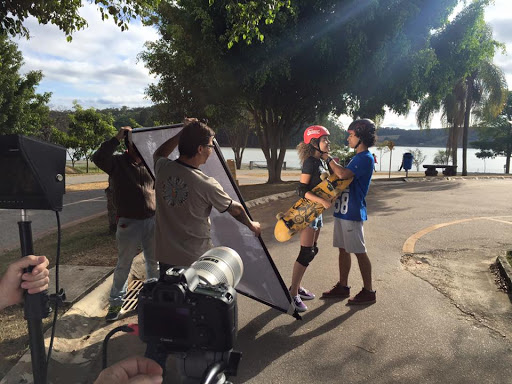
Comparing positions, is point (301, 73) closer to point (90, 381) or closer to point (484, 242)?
point (484, 242)

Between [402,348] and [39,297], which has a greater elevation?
[39,297]

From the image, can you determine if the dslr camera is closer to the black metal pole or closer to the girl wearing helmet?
the black metal pole

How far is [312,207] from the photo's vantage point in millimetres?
3893

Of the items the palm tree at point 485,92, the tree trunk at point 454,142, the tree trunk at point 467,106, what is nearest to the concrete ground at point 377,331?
the palm tree at point 485,92

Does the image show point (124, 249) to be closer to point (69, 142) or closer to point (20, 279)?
point (20, 279)

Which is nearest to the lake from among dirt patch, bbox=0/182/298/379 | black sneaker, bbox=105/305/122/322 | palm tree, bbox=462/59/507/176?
palm tree, bbox=462/59/507/176

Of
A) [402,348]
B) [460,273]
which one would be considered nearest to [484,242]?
[460,273]

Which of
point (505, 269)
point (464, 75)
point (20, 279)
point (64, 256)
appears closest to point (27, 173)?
point (20, 279)

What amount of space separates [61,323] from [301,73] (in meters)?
A: 12.8

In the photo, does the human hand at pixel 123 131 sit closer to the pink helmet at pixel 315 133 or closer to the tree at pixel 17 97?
the pink helmet at pixel 315 133

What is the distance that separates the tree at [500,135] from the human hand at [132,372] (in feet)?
146

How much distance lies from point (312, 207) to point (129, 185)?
6.05 feet

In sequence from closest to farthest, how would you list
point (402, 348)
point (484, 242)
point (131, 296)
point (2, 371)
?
point (2, 371), point (402, 348), point (131, 296), point (484, 242)

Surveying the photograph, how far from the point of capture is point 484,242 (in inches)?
256
